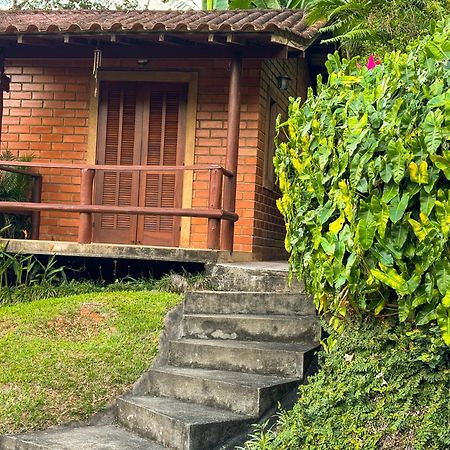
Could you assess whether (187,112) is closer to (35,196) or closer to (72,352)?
(35,196)

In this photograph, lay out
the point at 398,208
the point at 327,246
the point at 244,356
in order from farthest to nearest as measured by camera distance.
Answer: the point at 244,356 < the point at 327,246 < the point at 398,208

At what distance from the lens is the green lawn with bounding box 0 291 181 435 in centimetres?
534

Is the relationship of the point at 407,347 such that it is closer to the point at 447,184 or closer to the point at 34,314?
the point at 447,184

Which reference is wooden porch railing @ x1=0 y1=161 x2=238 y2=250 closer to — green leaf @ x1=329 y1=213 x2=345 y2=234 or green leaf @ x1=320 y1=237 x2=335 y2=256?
green leaf @ x1=320 y1=237 x2=335 y2=256

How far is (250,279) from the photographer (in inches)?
281

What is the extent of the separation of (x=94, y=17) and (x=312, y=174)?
6.39 m

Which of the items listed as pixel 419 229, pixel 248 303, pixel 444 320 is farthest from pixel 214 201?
pixel 444 320

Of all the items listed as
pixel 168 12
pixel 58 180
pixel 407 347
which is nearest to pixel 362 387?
pixel 407 347

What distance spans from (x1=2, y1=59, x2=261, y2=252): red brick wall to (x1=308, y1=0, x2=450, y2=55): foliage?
1.29 meters

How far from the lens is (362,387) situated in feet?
13.6

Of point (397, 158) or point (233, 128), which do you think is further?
point (233, 128)

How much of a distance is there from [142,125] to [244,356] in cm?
517

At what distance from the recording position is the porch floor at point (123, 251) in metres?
7.78

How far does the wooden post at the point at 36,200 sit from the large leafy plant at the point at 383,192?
580cm
